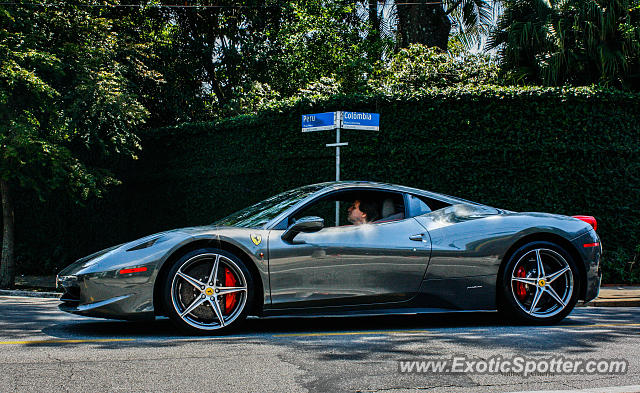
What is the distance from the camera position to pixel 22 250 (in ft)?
54.7

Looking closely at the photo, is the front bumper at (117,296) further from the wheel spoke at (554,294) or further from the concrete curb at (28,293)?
the concrete curb at (28,293)

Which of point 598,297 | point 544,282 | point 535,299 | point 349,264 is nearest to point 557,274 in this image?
point 544,282

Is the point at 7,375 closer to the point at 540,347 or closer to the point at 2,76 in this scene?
the point at 540,347

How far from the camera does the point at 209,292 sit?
17.5ft

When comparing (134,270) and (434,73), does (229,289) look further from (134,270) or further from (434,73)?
(434,73)

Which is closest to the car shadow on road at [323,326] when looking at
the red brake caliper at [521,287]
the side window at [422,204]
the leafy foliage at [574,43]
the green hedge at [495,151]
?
the red brake caliper at [521,287]

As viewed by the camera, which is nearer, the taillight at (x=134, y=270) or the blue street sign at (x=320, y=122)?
the taillight at (x=134, y=270)

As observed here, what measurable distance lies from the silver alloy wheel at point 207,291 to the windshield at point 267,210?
487 millimetres

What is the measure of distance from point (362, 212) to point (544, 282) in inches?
71.0

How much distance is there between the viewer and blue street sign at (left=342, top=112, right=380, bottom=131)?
10609 mm

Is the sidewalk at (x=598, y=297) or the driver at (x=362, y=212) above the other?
the driver at (x=362, y=212)

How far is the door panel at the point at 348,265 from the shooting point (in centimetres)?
546

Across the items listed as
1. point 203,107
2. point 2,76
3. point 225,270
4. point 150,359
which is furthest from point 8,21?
A: point 150,359

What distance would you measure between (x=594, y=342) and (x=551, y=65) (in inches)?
397
